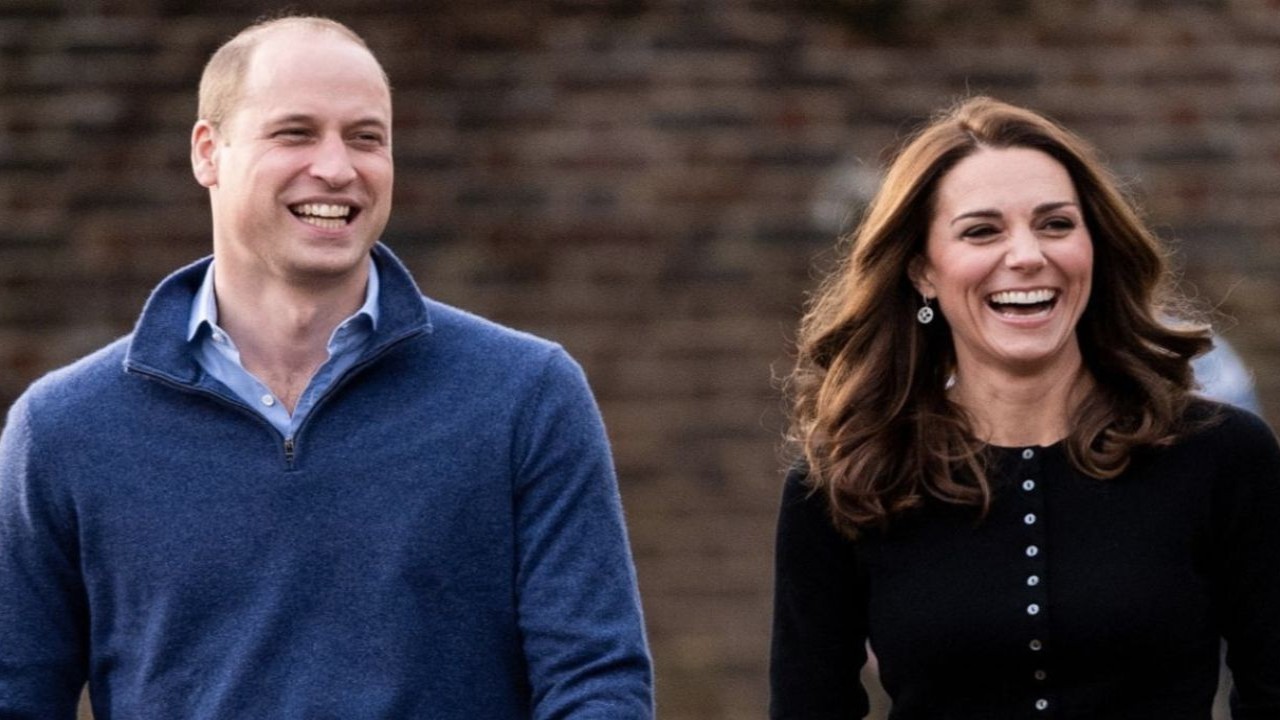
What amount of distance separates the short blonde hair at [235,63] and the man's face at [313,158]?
1.5 inches

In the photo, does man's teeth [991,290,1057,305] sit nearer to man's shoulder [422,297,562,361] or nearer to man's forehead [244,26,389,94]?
man's shoulder [422,297,562,361]

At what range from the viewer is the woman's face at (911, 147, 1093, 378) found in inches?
184

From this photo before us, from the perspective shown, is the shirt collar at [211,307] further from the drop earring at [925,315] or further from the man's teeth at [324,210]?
the drop earring at [925,315]

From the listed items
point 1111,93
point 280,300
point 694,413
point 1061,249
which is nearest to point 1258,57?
point 1111,93

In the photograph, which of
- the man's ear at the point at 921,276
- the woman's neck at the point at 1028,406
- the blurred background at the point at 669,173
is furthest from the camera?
the blurred background at the point at 669,173

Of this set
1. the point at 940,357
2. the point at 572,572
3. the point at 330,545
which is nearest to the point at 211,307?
the point at 330,545

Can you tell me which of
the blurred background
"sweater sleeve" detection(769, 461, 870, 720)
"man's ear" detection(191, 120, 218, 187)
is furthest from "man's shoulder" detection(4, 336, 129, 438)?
the blurred background

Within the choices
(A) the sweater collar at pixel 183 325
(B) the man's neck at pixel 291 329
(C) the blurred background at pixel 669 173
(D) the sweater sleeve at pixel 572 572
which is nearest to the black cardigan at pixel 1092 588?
(D) the sweater sleeve at pixel 572 572

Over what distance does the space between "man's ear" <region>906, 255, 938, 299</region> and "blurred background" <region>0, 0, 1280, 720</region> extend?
10.1ft

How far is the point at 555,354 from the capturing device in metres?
4.80

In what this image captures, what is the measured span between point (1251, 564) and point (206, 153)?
197cm

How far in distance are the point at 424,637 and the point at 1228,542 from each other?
1.38 m

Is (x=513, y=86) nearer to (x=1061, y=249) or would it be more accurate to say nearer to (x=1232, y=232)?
(x=1232, y=232)

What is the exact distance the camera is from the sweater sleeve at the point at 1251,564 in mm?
4598
